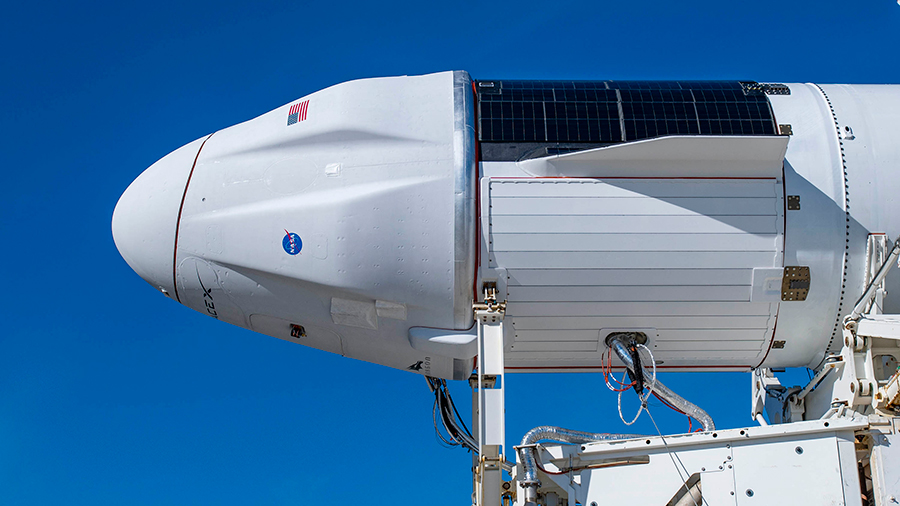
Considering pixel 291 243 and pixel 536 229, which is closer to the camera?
pixel 536 229

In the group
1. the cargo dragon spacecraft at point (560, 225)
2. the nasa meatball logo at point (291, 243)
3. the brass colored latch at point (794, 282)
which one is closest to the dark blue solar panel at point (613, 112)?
the cargo dragon spacecraft at point (560, 225)

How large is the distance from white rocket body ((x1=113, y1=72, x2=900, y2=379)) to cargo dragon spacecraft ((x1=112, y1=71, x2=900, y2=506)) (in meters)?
0.02

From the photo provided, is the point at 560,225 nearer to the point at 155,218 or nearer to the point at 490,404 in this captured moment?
the point at 490,404

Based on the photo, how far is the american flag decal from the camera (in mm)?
9766

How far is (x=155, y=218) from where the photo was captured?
9.81 meters

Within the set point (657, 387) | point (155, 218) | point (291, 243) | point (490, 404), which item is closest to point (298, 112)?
point (291, 243)

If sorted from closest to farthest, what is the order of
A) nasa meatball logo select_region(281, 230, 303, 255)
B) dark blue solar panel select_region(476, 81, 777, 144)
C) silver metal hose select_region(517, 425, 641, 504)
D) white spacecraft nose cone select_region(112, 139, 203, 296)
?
silver metal hose select_region(517, 425, 641, 504) → nasa meatball logo select_region(281, 230, 303, 255) → dark blue solar panel select_region(476, 81, 777, 144) → white spacecraft nose cone select_region(112, 139, 203, 296)

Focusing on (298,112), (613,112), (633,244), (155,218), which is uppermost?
(298,112)

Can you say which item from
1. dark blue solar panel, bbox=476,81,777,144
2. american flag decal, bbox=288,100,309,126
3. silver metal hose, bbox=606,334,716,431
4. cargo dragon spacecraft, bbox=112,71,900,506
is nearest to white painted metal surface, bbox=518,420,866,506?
cargo dragon spacecraft, bbox=112,71,900,506

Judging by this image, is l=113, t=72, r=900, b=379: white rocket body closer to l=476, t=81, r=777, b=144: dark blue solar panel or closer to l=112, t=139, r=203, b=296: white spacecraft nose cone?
l=112, t=139, r=203, b=296: white spacecraft nose cone

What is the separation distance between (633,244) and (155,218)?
220 inches

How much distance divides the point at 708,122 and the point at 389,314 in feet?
14.0

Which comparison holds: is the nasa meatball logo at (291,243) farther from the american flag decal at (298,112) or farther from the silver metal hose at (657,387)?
the silver metal hose at (657,387)

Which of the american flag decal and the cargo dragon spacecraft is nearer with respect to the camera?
the cargo dragon spacecraft
